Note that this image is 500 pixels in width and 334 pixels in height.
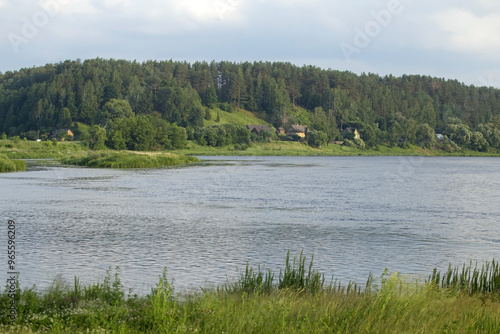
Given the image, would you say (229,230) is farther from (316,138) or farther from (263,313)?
(316,138)

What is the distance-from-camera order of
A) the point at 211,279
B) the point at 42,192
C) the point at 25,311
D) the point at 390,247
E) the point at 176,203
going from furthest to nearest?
the point at 42,192, the point at 176,203, the point at 390,247, the point at 211,279, the point at 25,311

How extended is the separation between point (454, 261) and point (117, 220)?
737 inches

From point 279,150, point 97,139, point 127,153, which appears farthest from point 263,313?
point 279,150

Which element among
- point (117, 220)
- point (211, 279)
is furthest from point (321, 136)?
point (211, 279)

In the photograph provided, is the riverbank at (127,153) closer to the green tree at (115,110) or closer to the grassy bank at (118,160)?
the grassy bank at (118,160)

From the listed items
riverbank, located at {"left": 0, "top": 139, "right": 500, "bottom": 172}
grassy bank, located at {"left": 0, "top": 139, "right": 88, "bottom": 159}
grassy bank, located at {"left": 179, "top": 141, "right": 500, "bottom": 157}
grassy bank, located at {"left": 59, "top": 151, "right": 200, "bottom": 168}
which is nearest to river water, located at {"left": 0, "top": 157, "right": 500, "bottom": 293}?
grassy bank, located at {"left": 59, "top": 151, "right": 200, "bottom": 168}

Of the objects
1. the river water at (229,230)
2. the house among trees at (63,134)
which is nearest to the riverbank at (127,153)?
the house among trees at (63,134)

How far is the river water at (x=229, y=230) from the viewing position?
67.1ft

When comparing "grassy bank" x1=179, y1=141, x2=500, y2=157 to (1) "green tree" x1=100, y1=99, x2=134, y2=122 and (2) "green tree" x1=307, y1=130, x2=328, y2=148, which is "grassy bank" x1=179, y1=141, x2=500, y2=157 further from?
(1) "green tree" x1=100, y1=99, x2=134, y2=122

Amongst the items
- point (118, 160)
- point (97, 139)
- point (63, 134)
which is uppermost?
point (63, 134)

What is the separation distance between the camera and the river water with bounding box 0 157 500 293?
20452mm

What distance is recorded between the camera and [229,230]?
2945 centimetres

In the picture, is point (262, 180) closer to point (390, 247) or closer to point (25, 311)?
point (390, 247)

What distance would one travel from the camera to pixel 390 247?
2484 cm
